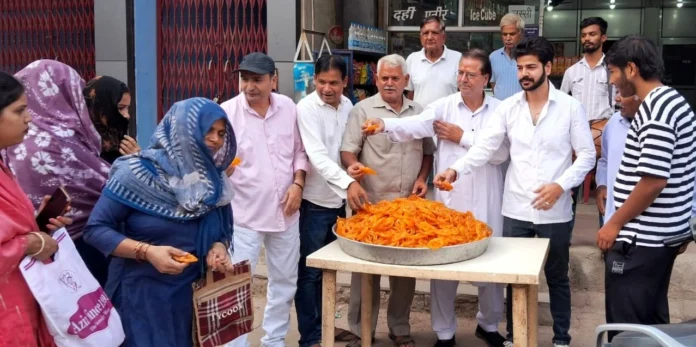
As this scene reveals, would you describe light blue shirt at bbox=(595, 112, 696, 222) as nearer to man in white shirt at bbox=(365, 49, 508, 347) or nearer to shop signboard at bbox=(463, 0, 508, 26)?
man in white shirt at bbox=(365, 49, 508, 347)

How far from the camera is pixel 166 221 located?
2852mm

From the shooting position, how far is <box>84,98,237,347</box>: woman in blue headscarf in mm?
2773

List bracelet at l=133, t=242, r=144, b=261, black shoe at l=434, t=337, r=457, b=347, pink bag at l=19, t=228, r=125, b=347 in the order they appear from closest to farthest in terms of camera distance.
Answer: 1. pink bag at l=19, t=228, r=125, b=347
2. bracelet at l=133, t=242, r=144, b=261
3. black shoe at l=434, t=337, r=457, b=347

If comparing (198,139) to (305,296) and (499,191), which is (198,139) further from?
(499,191)

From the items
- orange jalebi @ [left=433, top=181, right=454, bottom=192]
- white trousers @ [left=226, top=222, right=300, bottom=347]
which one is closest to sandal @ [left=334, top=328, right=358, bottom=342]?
white trousers @ [left=226, top=222, right=300, bottom=347]

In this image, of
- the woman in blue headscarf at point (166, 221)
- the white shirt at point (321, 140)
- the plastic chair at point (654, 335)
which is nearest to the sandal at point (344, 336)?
the white shirt at point (321, 140)

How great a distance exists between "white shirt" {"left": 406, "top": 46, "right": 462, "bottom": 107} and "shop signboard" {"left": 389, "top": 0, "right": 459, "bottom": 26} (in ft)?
8.35

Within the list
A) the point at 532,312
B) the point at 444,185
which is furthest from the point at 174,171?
the point at 532,312

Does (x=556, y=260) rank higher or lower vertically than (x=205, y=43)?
lower

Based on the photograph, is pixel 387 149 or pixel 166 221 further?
pixel 387 149

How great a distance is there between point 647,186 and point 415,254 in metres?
1.12

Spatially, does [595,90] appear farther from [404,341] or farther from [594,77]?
[404,341]

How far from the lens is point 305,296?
172 inches

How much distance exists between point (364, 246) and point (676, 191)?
1514 millimetres
